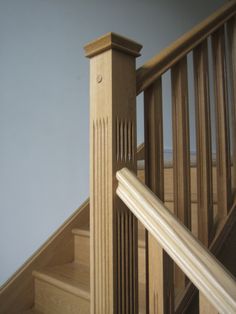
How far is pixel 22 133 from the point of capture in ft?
5.08

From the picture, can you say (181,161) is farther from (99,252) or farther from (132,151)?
(99,252)

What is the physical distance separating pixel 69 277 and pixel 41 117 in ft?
2.61

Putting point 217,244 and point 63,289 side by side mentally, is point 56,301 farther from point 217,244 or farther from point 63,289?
point 217,244

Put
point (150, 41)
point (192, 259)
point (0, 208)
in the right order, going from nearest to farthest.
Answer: point (192, 259) → point (0, 208) → point (150, 41)

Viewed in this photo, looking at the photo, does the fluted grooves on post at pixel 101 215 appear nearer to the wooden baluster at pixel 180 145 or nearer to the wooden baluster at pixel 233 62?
the wooden baluster at pixel 180 145

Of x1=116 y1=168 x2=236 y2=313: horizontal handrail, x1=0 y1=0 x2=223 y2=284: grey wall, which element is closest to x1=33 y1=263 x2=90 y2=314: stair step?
x1=0 y1=0 x2=223 y2=284: grey wall

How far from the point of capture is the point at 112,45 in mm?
788

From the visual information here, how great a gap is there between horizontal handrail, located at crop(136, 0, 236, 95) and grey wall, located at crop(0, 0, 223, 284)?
864 millimetres

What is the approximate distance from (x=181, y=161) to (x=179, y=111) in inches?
6.2

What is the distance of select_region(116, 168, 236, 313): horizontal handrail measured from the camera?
0.56 m

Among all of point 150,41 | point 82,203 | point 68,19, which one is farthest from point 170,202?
point 150,41

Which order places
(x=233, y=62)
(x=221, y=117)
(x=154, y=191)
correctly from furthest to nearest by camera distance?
(x=233, y=62)
(x=221, y=117)
(x=154, y=191)

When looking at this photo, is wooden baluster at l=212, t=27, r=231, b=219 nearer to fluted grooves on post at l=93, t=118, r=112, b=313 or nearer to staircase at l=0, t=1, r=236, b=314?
staircase at l=0, t=1, r=236, b=314

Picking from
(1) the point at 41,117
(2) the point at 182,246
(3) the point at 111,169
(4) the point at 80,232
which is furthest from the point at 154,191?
(1) the point at 41,117
